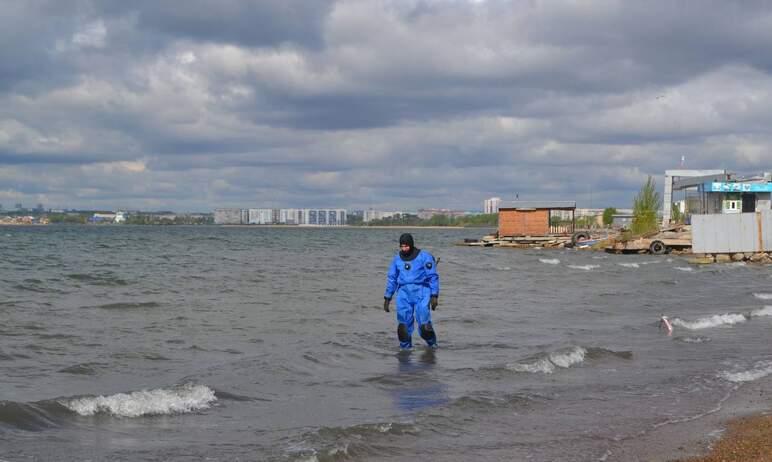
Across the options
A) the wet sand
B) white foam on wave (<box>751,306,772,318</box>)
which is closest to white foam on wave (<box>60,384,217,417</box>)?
the wet sand

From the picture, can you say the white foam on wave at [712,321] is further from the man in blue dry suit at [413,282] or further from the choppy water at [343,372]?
the man in blue dry suit at [413,282]

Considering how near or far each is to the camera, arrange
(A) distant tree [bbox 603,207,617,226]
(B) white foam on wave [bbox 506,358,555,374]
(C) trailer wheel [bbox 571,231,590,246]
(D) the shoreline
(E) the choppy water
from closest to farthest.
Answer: (D) the shoreline → (E) the choppy water → (B) white foam on wave [bbox 506,358,555,374] → (C) trailer wheel [bbox 571,231,590,246] → (A) distant tree [bbox 603,207,617,226]

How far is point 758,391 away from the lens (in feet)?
35.0

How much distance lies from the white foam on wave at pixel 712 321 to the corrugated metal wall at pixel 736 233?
103ft

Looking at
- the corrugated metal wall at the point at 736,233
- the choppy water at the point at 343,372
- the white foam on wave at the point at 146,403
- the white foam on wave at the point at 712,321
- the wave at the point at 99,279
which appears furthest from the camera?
the corrugated metal wall at the point at 736,233

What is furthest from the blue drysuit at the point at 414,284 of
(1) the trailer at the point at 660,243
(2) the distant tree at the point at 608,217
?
(2) the distant tree at the point at 608,217

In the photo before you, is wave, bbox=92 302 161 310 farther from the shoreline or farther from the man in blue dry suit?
the shoreline

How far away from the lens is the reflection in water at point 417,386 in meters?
9.99

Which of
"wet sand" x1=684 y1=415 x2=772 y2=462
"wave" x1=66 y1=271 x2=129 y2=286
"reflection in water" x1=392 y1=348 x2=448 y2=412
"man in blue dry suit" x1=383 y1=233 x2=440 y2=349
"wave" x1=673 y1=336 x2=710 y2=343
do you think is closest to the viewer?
"wet sand" x1=684 y1=415 x2=772 y2=462

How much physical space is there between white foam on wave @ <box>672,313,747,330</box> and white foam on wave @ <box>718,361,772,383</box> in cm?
525

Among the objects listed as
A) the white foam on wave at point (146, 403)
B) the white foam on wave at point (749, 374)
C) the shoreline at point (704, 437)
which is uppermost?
the white foam on wave at point (146, 403)

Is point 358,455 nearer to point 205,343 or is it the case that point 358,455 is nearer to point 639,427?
point 639,427

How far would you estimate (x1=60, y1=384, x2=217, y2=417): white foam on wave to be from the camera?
29.5ft

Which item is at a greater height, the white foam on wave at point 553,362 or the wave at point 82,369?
the wave at point 82,369
